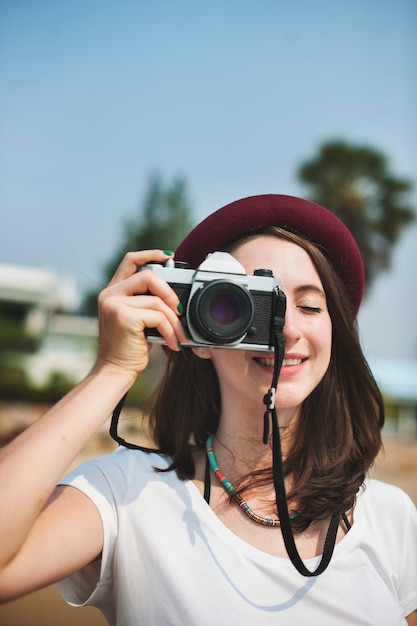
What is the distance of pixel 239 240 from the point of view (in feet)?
6.54

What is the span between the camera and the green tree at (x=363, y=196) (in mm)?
18516

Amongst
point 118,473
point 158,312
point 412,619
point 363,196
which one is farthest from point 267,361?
point 363,196

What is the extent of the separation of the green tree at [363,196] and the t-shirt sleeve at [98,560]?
670 inches

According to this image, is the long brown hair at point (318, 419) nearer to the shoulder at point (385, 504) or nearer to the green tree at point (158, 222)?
the shoulder at point (385, 504)

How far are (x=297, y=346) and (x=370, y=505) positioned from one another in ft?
1.85

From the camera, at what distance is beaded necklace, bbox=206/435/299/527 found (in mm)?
1791

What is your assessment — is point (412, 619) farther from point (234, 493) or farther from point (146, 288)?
point (146, 288)

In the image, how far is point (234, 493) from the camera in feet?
6.09

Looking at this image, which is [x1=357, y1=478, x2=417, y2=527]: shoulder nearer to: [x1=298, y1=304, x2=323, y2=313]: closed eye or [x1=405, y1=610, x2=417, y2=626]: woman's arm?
[x1=405, y1=610, x2=417, y2=626]: woman's arm

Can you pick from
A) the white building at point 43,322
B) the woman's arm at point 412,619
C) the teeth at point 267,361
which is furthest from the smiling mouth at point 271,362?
the white building at point 43,322

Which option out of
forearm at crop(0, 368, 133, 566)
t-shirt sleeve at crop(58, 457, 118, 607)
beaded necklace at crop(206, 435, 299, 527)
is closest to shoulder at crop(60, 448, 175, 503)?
t-shirt sleeve at crop(58, 457, 118, 607)

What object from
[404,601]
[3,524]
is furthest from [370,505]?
[3,524]

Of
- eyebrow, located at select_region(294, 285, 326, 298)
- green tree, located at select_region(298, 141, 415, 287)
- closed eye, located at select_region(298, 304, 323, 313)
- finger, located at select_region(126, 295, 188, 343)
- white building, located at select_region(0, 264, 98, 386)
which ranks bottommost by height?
white building, located at select_region(0, 264, 98, 386)

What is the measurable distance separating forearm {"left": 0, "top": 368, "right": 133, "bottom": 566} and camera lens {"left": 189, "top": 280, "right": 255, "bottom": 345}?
28cm
